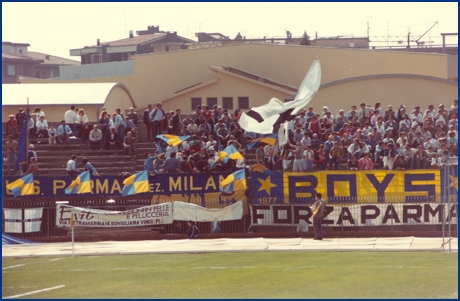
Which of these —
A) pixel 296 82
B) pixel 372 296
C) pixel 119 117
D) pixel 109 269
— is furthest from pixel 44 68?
pixel 372 296

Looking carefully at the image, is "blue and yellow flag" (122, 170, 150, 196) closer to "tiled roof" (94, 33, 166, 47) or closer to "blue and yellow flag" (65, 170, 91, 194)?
"blue and yellow flag" (65, 170, 91, 194)

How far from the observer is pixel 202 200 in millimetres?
31609

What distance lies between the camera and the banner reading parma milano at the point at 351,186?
3017 centimetres

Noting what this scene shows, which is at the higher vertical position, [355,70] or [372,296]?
[355,70]

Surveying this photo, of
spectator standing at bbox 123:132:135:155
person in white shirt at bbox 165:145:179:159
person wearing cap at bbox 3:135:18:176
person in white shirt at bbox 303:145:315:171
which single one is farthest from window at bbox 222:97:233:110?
person in white shirt at bbox 303:145:315:171

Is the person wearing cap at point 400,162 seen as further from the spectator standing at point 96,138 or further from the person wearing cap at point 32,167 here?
the person wearing cap at point 32,167

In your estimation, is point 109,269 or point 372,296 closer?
point 372,296

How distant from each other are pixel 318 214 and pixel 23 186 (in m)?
10.8

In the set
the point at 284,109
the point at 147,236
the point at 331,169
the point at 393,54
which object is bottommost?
the point at 147,236

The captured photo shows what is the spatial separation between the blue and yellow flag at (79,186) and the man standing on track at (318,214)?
27.4 feet

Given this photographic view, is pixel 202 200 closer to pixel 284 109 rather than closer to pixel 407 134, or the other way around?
pixel 284 109

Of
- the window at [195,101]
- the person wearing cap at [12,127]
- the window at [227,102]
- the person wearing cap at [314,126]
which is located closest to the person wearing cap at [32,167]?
the person wearing cap at [12,127]

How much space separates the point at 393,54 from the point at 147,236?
26.8 metres

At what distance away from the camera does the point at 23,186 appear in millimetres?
32500
